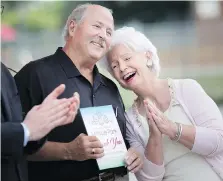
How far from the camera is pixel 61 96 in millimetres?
1682

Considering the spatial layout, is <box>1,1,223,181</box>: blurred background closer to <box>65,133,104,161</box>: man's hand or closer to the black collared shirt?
the black collared shirt

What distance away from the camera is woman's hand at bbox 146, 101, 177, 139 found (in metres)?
1.61

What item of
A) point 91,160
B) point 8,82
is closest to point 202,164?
point 91,160

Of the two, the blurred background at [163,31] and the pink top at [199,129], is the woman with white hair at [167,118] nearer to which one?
A: the pink top at [199,129]

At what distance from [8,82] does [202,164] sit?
832mm

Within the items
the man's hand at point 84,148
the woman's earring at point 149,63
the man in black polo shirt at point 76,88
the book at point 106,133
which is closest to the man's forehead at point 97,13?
the man in black polo shirt at point 76,88

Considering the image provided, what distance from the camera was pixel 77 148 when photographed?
1578 mm

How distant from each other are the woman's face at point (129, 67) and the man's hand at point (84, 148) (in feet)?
1.00

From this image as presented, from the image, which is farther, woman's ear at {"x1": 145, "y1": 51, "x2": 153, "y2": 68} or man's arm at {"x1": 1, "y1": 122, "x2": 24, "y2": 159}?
woman's ear at {"x1": 145, "y1": 51, "x2": 153, "y2": 68}

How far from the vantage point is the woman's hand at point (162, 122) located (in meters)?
1.61

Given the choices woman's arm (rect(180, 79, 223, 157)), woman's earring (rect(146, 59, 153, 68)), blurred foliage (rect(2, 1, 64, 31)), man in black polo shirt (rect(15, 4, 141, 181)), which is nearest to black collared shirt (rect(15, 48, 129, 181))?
man in black polo shirt (rect(15, 4, 141, 181))

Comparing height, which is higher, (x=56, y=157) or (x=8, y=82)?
(x=8, y=82)

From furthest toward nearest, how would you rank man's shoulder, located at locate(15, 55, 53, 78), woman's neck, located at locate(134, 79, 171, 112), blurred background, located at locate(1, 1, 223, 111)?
blurred background, located at locate(1, 1, 223, 111)
woman's neck, located at locate(134, 79, 171, 112)
man's shoulder, located at locate(15, 55, 53, 78)

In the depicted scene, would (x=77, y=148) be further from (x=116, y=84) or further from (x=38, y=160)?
(x=116, y=84)
